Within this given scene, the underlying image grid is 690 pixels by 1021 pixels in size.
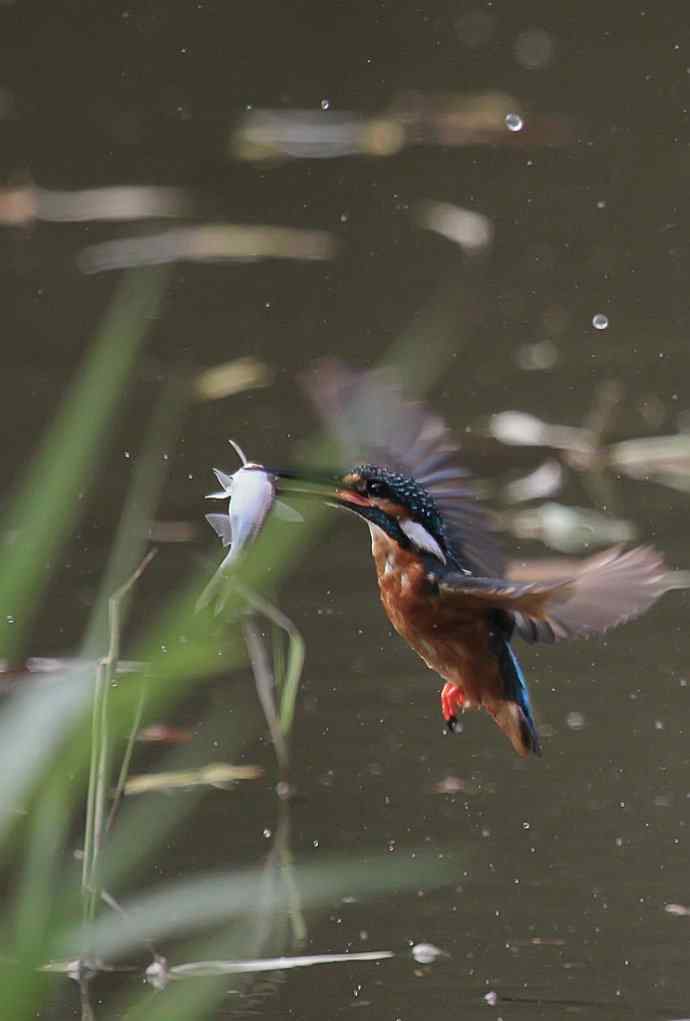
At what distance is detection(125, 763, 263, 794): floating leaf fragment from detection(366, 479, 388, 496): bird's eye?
1112 millimetres

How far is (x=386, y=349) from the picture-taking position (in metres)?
5.53

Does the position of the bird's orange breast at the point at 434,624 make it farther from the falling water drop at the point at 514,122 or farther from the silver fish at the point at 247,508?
the falling water drop at the point at 514,122

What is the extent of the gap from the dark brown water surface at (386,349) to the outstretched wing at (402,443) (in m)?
0.54

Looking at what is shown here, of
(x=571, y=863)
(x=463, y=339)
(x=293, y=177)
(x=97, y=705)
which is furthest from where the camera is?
(x=293, y=177)

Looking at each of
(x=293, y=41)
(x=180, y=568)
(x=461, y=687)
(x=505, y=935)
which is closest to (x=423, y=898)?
(x=505, y=935)

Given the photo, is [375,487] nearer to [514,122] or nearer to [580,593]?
[580,593]

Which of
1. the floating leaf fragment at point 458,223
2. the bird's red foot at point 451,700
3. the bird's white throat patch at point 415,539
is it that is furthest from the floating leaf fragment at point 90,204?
the bird's white throat patch at point 415,539

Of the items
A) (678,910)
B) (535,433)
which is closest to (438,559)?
(678,910)

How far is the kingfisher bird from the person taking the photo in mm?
2518

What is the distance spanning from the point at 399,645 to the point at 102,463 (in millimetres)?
1066

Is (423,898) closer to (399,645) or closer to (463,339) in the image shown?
(399,645)

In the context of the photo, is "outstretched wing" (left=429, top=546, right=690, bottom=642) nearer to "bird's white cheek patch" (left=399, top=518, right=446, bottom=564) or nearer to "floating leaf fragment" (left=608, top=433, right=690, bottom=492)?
"bird's white cheek patch" (left=399, top=518, right=446, bottom=564)

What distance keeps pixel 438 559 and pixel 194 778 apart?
3.66ft

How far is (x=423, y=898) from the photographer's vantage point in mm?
3320
